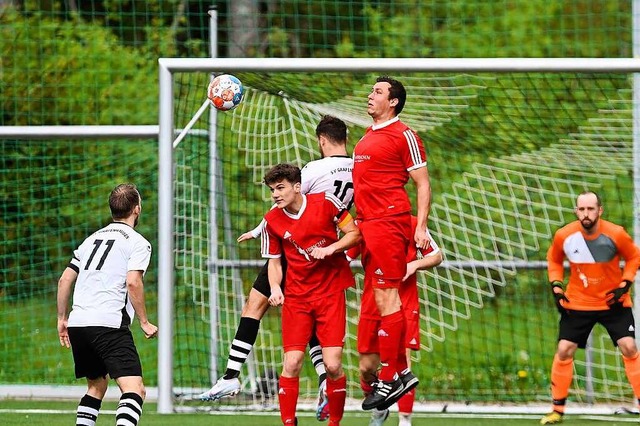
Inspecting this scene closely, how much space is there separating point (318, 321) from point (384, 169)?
3.55 feet

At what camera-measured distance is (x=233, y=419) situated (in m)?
9.82

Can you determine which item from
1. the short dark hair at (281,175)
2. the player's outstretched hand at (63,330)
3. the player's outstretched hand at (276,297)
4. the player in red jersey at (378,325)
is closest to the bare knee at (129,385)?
the player's outstretched hand at (63,330)

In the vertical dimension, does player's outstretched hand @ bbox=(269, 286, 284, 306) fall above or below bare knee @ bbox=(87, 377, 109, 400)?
above

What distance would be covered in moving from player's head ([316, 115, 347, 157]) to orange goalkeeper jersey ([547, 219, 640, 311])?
227 centimetres

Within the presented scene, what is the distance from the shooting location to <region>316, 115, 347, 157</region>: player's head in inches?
339

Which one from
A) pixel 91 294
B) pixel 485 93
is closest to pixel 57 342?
pixel 485 93

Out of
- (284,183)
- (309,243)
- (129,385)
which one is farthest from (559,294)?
(129,385)

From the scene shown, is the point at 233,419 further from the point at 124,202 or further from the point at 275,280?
the point at 124,202

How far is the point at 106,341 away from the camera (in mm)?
7246

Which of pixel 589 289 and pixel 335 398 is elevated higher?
pixel 589 289

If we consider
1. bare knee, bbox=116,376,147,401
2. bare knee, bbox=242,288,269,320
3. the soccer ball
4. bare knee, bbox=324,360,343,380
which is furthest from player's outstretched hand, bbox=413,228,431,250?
bare knee, bbox=116,376,147,401

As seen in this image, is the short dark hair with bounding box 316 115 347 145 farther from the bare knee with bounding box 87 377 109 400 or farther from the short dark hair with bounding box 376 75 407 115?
the bare knee with bounding box 87 377 109 400

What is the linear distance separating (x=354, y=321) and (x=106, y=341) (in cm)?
568

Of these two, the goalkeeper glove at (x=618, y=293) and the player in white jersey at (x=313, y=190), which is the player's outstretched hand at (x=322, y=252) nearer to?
the player in white jersey at (x=313, y=190)
